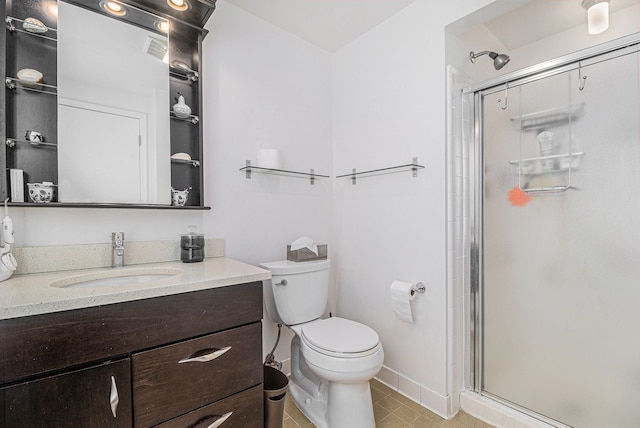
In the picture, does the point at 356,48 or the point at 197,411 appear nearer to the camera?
the point at 197,411

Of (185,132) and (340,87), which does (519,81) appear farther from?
(185,132)

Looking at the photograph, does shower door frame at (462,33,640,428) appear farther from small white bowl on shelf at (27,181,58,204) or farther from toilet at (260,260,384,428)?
small white bowl on shelf at (27,181,58,204)

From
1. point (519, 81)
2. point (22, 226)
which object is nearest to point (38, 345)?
point (22, 226)

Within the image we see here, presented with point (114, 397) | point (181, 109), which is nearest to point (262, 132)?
point (181, 109)

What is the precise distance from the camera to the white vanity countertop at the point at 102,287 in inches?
32.0

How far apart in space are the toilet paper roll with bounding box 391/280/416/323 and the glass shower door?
1.34 ft

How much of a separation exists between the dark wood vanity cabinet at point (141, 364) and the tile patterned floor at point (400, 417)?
468mm

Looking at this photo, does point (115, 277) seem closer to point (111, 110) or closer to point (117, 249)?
point (117, 249)

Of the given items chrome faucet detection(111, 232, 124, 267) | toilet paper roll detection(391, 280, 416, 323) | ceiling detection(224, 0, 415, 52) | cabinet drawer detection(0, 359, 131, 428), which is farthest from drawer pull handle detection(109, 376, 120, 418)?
ceiling detection(224, 0, 415, 52)

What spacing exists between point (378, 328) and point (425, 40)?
5.78 feet

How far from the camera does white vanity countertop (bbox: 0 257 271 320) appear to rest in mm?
812

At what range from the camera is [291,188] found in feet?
6.73

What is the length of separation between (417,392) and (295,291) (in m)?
0.92

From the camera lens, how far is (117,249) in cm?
137
